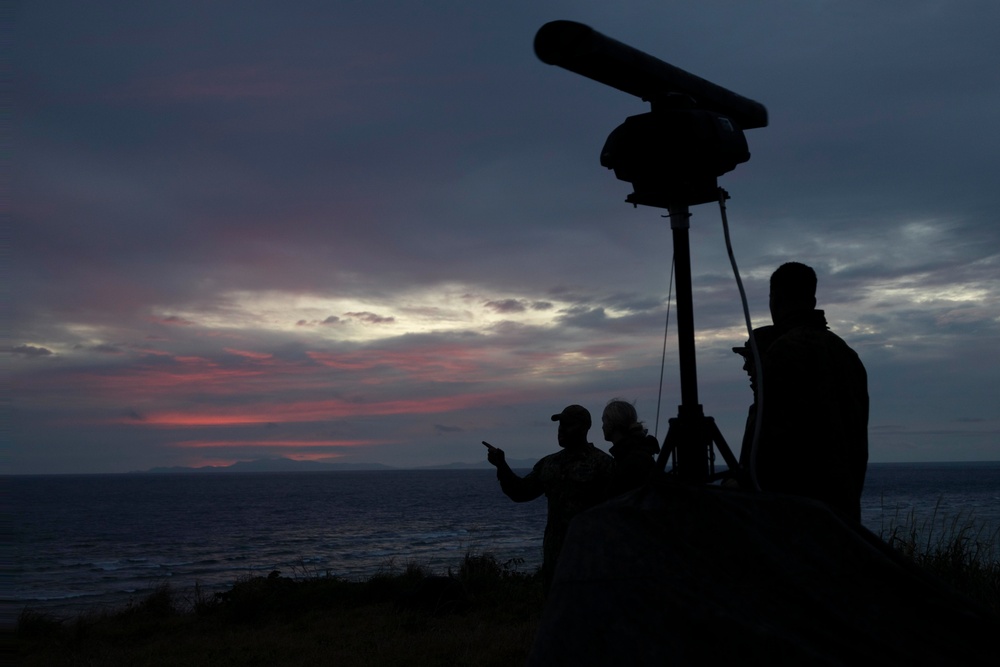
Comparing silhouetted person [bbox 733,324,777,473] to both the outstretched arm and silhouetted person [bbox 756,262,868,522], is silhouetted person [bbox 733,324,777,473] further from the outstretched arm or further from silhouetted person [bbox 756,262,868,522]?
the outstretched arm

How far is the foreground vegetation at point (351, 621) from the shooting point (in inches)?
282

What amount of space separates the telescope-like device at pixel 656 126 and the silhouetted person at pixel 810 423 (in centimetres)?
65

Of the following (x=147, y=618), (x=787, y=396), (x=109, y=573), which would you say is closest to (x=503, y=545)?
(x=109, y=573)

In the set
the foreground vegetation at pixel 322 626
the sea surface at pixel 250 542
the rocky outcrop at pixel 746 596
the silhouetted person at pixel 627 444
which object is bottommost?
the sea surface at pixel 250 542

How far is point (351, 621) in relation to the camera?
909 centimetres

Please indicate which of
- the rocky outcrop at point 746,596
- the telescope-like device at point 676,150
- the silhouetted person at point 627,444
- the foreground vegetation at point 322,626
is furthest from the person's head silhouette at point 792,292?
the foreground vegetation at point 322,626

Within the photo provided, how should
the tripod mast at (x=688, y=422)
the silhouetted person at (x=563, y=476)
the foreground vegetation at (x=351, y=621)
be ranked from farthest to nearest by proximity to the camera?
1. the foreground vegetation at (x=351, y=621)
2. the silhouetted person at (x=563, y=476)
3. the tripod mast at (x=688, y=422)

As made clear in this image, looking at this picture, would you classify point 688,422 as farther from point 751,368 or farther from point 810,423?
point 751,368

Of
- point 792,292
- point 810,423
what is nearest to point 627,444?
point 792,292

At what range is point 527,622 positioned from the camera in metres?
8.35

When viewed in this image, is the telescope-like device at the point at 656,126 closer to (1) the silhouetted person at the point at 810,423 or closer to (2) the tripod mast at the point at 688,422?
(2) the tripod mast at the point at 688,422

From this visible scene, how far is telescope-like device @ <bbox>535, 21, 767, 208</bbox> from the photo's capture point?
7.22 ft

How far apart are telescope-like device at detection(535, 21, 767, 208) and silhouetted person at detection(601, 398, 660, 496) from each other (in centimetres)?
194

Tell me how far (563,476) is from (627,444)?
86cm
